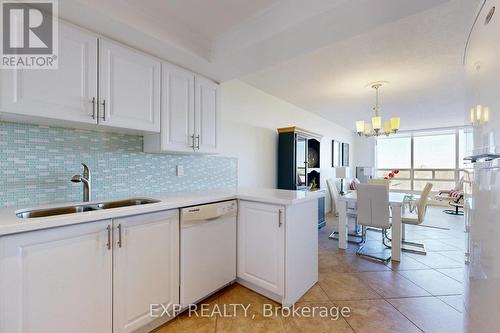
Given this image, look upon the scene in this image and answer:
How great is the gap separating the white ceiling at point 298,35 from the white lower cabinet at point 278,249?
134 centimetres

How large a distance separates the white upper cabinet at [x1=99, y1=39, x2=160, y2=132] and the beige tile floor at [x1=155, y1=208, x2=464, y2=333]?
159cm

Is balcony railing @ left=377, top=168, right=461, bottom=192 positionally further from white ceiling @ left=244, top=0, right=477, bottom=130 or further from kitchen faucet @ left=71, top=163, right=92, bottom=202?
kitchen faucet @ left=71, top=163, right=92, bottom=202

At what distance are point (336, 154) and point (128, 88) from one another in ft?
18.5

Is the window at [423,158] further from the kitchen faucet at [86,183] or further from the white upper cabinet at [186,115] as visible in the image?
the kitchen faucet at [86,183]

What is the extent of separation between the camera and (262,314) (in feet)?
5.76

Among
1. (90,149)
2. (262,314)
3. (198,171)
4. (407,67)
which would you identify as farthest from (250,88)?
(262,314)

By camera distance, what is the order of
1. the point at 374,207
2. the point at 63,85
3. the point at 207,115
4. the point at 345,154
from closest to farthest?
the point at 63,85
the point at 207,115
the point at 374,207
the point at 345,154

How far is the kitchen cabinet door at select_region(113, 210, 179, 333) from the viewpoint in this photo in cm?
136

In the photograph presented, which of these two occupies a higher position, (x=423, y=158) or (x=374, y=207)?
(x=423, y=158)

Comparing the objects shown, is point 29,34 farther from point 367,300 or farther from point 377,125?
point 377,125

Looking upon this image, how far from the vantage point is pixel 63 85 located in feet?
4.43

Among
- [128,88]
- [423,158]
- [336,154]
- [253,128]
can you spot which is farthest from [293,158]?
[423,158]

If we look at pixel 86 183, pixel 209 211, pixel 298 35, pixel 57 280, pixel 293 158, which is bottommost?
pixel 57 280

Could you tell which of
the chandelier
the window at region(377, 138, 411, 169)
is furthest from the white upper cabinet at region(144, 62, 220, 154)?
the window at region(377, 138, 411, 169)
